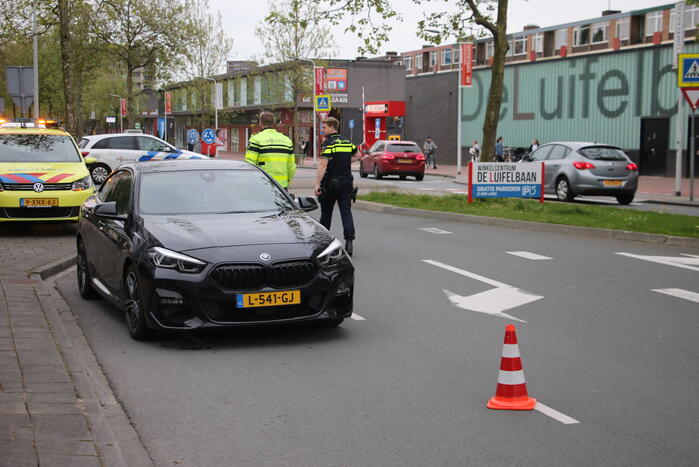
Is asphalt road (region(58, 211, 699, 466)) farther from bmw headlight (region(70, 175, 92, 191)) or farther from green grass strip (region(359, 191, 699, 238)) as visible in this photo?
bmw headlight (region(70, 175, 92, 191))

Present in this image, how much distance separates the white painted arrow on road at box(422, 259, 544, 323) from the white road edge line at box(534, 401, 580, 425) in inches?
108

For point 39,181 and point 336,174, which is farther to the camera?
point 39,181

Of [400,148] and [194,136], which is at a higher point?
[194,136]

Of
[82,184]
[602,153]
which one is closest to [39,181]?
[82,184]

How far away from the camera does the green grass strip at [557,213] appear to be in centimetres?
1548

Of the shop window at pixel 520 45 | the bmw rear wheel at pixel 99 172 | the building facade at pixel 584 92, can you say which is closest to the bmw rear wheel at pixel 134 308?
the bmw rear wheel at pixel 99 172

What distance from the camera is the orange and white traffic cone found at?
5.48m

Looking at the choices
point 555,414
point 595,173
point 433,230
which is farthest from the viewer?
point 595,173

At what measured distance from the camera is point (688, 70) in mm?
20953

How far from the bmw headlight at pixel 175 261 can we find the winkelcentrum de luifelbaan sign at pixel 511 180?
13405 millimetres

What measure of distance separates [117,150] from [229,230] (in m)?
24.2

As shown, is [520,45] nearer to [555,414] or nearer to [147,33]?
[147,33]

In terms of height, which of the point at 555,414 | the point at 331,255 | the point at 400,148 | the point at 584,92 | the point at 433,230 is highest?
the point at 584,92

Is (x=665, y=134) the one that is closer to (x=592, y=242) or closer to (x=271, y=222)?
(x=592, y=242)
